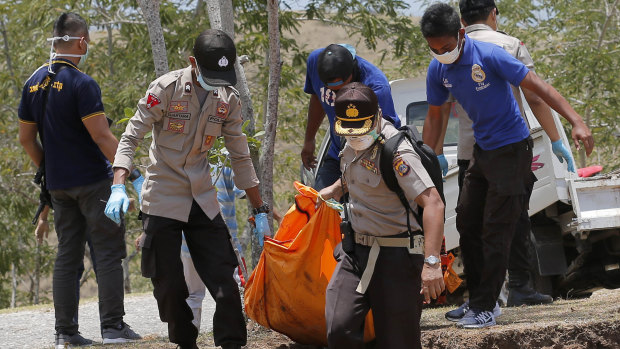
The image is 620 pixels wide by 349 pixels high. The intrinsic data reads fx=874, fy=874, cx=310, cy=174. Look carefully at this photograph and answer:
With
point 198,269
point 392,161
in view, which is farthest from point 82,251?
point 392,161

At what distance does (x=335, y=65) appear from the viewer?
5.09m

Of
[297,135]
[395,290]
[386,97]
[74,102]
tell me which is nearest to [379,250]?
[395,290]

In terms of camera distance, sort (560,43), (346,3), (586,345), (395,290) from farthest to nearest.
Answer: (560,43)
(346,3)
(586,345)
(395,290)

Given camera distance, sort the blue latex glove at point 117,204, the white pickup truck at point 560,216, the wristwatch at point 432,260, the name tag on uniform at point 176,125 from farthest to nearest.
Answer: the white pickup truck at point 560,216, the name tag on uniform at point 176,125, the blue latex glove at point 117,204, the wristwatch at point 432,260

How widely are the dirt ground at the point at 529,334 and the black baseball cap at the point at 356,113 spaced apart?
1.53m

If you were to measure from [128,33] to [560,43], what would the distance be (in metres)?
7.29

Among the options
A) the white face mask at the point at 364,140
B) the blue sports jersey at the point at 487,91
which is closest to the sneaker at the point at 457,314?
the blue sports jersey at the point at 487,91

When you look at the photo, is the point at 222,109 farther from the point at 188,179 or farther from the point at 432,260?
the point at 432,260

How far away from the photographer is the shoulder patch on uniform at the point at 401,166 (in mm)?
4031

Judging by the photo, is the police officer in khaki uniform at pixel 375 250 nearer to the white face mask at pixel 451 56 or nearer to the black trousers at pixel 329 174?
the white face mask at pixel 451 56

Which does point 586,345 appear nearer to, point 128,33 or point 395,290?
point 395,290

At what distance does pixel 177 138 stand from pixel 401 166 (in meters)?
1.31

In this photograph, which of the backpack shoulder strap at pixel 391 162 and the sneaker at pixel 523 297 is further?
the sneaker at pixel 523 297

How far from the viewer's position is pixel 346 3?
13344 millimetres
